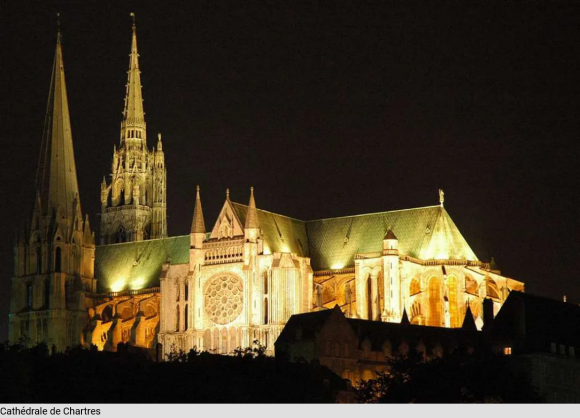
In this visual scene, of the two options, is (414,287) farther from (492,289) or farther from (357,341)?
(357,341)

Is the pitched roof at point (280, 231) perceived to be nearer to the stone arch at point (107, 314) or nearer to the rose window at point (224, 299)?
the rose window at point (224, 299)

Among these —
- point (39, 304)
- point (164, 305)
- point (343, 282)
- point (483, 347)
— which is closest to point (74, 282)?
point (39, 304)

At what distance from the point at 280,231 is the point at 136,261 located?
19.6 metres

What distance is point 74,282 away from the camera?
475 ft

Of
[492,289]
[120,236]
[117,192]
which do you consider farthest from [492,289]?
[117,192]

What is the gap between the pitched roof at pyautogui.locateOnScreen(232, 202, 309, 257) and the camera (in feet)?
427

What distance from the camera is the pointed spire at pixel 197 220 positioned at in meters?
131

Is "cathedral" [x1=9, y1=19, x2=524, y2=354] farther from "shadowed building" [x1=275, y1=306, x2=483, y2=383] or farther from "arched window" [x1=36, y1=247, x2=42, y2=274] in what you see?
"shadowed building" [x1=275, y1=306, x2=483, y2=383]

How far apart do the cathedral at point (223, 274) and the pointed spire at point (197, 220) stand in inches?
6.7

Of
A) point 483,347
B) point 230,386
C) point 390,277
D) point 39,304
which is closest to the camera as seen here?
point 230,386

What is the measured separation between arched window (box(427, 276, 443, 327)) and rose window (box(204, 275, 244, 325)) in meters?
14.1

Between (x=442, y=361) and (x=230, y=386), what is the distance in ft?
37.6

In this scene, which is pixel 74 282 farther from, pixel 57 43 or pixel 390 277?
pixel 390 277

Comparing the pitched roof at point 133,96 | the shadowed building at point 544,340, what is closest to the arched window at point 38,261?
the pitched roof at point 133,96
